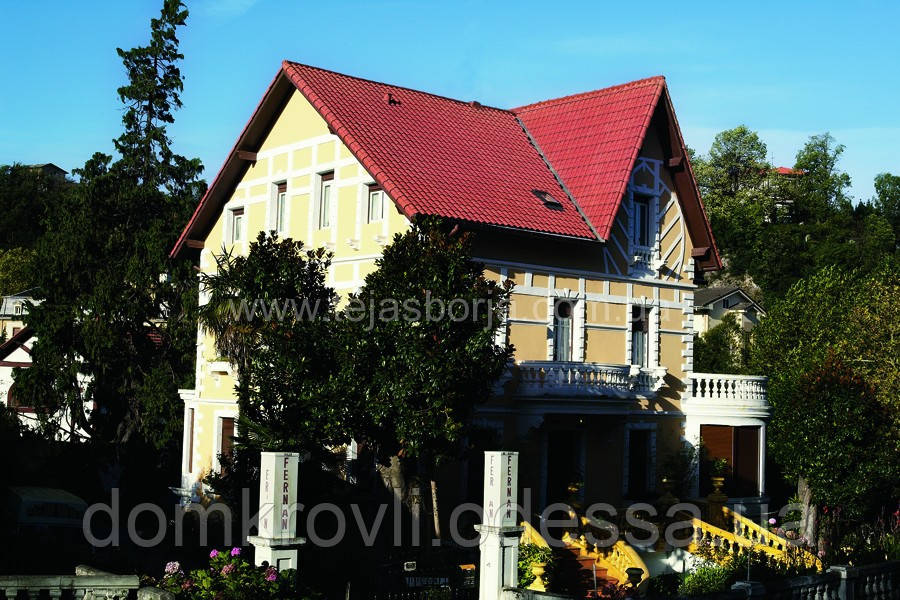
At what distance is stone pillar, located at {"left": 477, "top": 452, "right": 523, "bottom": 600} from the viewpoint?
57.6 ft

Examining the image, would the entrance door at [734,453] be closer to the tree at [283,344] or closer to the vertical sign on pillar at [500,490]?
the tree at [283,344]

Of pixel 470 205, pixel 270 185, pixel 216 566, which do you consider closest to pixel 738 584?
pixel 216 566

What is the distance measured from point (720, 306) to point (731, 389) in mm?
41479

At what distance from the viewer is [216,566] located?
51.3 ft

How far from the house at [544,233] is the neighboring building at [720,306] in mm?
38965

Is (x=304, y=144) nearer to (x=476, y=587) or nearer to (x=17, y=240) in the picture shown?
(x=476, y=587)

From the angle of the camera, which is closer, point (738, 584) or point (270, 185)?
point (738, 584)

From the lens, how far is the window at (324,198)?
29.3 meters

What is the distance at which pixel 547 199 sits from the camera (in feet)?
94.7

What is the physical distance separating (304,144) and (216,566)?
16.1m

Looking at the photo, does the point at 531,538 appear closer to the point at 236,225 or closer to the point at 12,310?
the point at 236,225

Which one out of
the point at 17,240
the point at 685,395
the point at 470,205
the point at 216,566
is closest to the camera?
the point at 216,566

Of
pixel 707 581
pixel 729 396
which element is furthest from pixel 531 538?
pixel 729 396

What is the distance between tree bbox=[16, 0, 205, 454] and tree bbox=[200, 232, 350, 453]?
11145 mm
